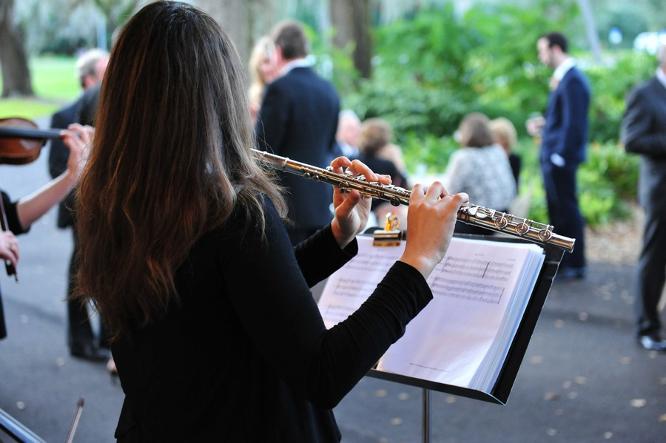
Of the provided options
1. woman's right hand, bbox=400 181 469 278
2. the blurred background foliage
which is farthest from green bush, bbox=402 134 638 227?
woman's right hand, bbox=400 181 469 278

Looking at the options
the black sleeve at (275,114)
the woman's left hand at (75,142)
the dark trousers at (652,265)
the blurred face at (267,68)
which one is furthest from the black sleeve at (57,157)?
the dark trousers at (652,265)

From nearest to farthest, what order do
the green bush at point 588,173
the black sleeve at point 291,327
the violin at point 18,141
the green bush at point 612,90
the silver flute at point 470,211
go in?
the black sleeve at point 291,327 < the silver flute at point 470,211 < the violin at point 18,141 < the green bush at point 588,173 < the green bush at point 612,90

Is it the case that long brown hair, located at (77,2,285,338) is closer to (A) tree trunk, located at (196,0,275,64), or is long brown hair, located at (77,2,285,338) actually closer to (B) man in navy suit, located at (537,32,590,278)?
(B) man in navy suit, located at (537,32,590,278)

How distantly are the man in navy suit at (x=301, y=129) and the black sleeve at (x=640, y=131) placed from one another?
1972mm

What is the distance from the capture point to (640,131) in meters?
5.11

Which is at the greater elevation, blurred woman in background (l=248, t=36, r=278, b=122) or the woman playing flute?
the woman playing flute

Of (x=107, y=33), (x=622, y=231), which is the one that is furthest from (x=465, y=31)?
(x=107, y=33)

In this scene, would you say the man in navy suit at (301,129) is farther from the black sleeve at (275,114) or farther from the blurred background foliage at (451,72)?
the blurred background foliage at (451,72)

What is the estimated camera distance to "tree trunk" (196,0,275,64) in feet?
25.6

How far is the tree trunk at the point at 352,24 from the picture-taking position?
1364 cm

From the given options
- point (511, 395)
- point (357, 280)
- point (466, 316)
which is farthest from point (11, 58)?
point (466, 316)

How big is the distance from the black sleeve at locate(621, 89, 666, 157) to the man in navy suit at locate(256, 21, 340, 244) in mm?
1972

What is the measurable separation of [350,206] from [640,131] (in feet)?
12.3

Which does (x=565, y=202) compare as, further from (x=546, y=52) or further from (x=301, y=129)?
(x=301, y=129)
